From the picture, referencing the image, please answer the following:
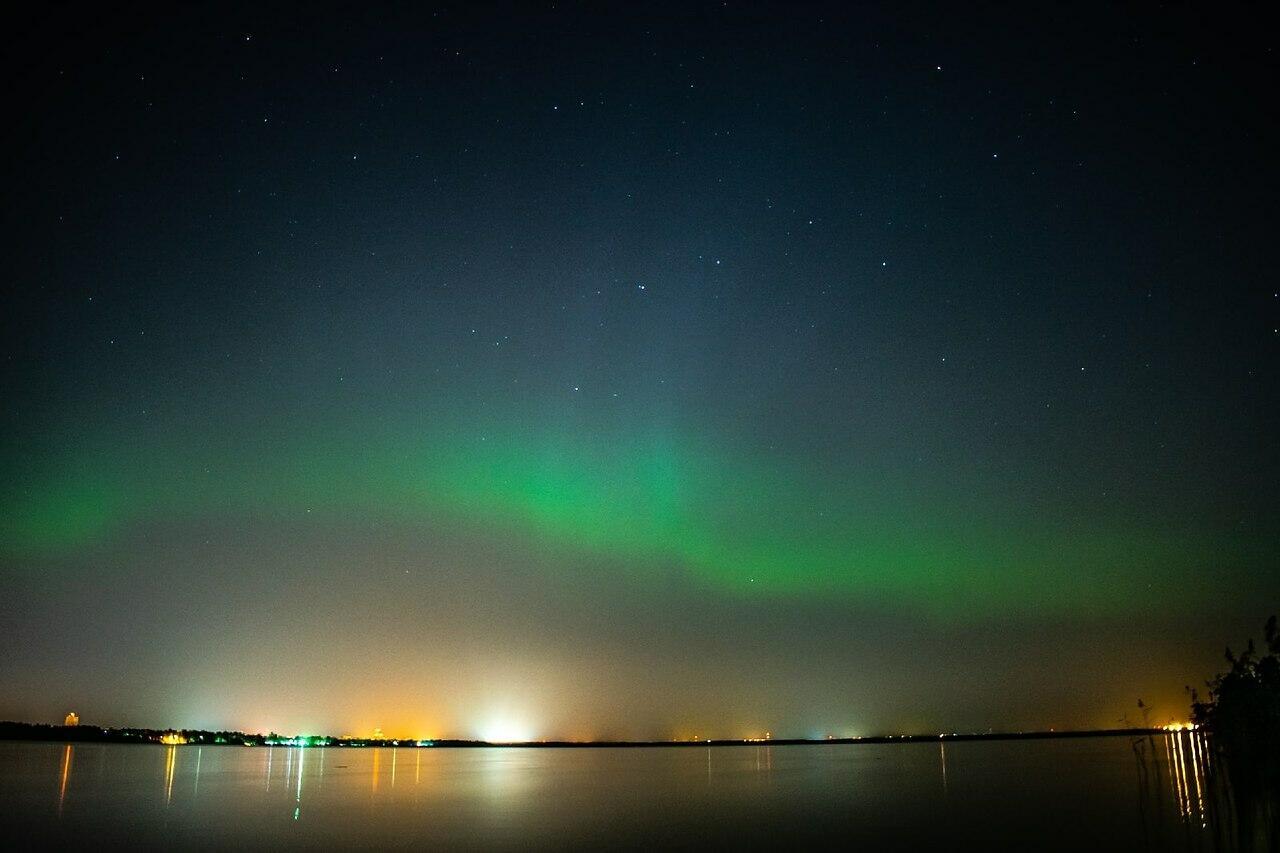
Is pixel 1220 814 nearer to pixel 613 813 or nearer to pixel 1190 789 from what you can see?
pixel 1190 789

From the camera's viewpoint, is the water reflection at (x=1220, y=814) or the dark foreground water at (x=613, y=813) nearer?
the water reflection at (x=1220, y=814)

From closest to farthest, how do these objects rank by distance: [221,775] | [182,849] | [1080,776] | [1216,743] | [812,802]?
[182,849] < [1216,743] < [812,802] < [1080,776] < [221,775]

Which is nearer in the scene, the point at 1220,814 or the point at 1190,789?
the point at 1220,814

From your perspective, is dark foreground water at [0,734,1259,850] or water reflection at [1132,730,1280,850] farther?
dark foreground water at [0,734,1259,850]

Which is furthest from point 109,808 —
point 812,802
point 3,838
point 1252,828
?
point 1252,828

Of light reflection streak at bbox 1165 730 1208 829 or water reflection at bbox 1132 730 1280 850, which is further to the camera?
light reflection streak at bbox 1165 730 1208 829

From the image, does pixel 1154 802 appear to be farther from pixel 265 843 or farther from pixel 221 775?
pixel 221 775

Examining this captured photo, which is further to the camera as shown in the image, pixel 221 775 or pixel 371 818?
pixel 221 775

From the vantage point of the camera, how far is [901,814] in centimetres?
4044

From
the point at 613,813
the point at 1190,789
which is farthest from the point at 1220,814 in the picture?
the point at 613,813

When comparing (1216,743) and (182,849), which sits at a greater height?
(1216,743)

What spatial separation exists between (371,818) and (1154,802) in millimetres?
33508

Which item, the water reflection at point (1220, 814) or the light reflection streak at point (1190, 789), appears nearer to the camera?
the water reflection at point (1220, 814)

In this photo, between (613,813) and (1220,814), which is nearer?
(1220,814)
